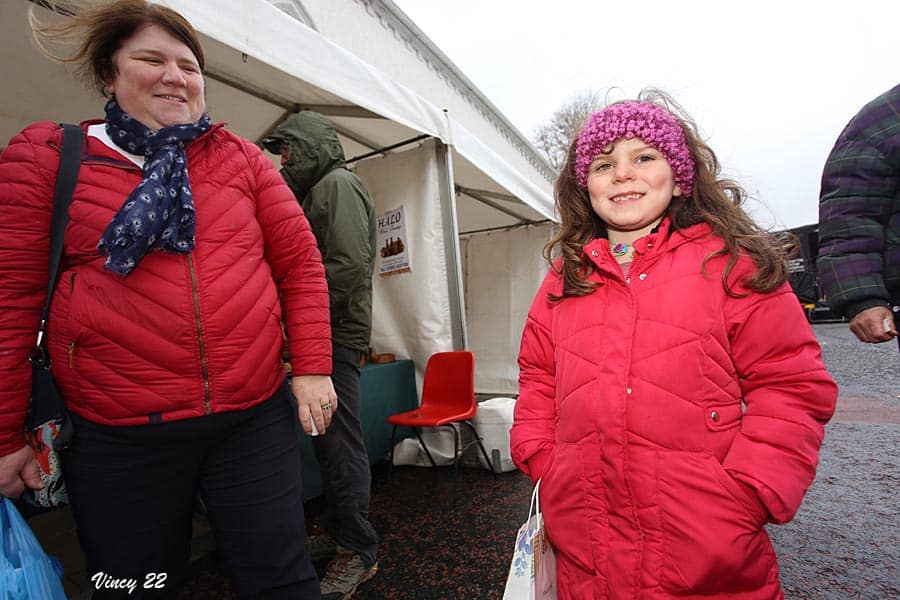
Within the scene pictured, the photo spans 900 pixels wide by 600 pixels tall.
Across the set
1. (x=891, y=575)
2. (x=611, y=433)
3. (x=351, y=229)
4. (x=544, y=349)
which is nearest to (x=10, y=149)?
(x=351, y=229)

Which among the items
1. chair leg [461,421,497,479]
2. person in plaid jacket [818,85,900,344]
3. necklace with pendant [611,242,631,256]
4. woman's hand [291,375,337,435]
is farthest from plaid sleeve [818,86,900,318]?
chair leg [461,421,497,479]

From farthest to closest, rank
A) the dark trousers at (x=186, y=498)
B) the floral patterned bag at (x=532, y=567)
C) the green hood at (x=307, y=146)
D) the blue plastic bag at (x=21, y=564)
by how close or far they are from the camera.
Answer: the green hood at (x=307, y=146), the dark trousers at (x=186, y=498), the blue plastic bag at (x=21, y=564), the floral patterned bag at (x=532, y=567)

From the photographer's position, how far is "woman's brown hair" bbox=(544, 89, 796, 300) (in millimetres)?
1065

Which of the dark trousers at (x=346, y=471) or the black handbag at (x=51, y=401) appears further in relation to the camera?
the dark trousers at (x=346, y=471)

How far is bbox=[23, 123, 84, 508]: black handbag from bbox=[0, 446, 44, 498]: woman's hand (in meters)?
0.01

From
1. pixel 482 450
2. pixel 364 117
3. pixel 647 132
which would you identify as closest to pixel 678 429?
pixel 647 132

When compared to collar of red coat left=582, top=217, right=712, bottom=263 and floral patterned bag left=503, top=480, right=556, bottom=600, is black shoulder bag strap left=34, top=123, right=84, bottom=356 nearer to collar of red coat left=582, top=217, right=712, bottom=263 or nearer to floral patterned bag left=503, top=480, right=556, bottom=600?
floral patterned bag left=503, top=480, right=556, bottom=600

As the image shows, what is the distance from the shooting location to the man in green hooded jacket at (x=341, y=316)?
202 cm

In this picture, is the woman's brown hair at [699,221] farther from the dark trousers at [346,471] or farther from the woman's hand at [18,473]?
the woman's hand at [18,473]

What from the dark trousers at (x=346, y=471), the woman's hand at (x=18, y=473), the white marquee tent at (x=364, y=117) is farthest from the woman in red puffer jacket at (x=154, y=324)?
the dark trousers at (x=346, y=471)

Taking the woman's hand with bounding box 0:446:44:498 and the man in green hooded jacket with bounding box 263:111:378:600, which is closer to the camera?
the woman's hand with bounding box 0:446:44:498

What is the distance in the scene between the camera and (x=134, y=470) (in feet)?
3.61

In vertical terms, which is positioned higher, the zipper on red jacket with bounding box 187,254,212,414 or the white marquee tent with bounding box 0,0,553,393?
the white marquee tent with bounding box 0,0,553,393

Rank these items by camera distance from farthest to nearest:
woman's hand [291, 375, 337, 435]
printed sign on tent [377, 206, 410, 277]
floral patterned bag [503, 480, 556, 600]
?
printed sign on tent [377, 206, 410, 277], woman's hand [291, 375, 337, 435], floral patterned bag [503, 480, 556, 600]
